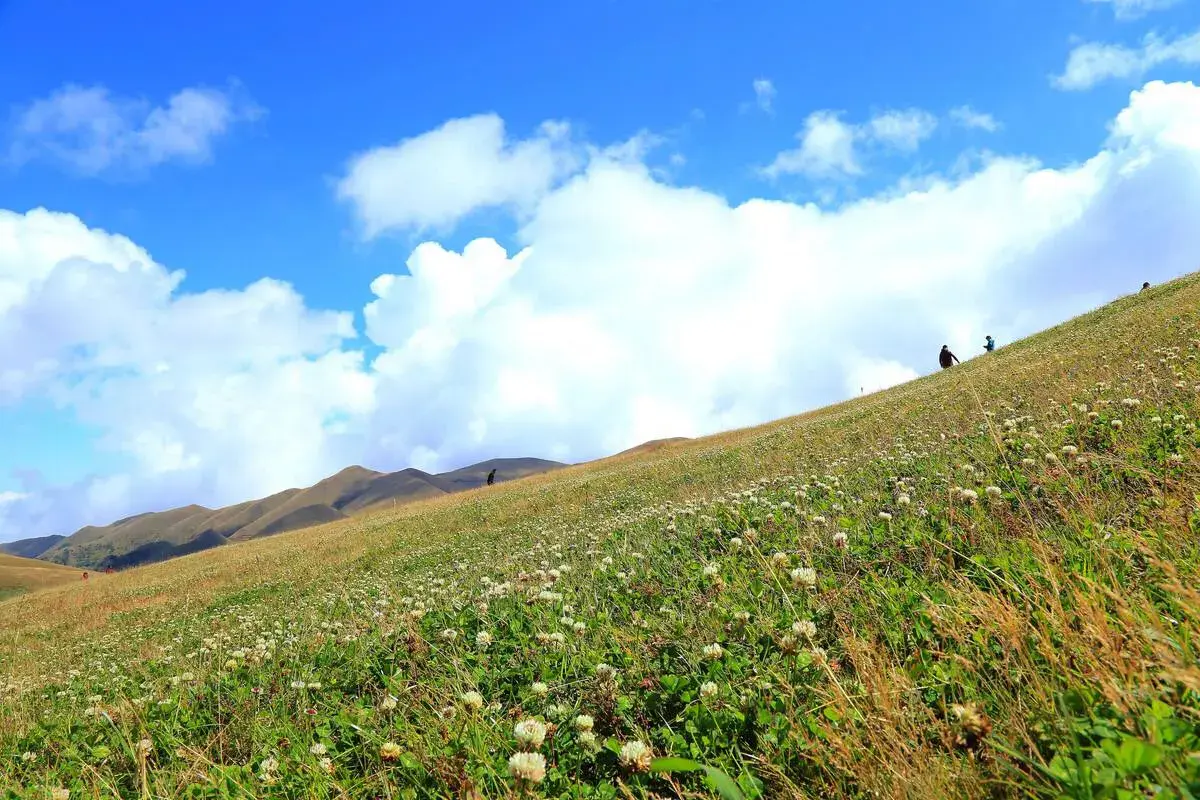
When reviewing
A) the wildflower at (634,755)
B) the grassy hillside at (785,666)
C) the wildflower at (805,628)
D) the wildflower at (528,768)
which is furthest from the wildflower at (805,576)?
the wildflower at (528,768)

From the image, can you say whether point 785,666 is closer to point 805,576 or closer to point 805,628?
point 805,628

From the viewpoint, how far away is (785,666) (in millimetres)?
3645

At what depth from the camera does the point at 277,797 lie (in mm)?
3564

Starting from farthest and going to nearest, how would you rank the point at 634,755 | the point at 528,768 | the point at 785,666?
the point at 785,666 < the point at 634,755 < the point at 528,768

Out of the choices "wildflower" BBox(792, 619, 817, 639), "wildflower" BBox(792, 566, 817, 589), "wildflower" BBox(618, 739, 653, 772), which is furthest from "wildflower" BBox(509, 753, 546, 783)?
"wildflower" BBox(792, 566, 817, 589)

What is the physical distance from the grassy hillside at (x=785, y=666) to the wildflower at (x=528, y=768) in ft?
0.04

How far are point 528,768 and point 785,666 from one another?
70.6 inches

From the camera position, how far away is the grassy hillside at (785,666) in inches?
95.8

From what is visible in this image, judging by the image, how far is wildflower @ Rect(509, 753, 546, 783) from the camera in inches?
99.9

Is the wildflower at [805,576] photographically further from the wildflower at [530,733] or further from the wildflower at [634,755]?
the wildflower at [530,733]

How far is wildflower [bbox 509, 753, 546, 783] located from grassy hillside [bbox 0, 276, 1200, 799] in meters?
0.01

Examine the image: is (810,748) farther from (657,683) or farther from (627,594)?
(627,594)

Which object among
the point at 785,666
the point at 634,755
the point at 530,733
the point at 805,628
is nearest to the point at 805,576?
the point at 805,628

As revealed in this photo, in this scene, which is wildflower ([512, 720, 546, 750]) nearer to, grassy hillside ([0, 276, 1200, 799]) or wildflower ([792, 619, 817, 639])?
grassy hillside ([0, 276, 1200, 799])
